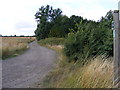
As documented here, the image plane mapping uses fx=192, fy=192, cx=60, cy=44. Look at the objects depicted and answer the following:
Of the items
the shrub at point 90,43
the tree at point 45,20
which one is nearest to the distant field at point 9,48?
the shrub at point 90,43

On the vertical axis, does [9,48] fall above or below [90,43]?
below

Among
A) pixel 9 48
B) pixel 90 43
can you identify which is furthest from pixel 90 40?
pixel 9 48

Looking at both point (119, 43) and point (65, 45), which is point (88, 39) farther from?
point (119, 43)

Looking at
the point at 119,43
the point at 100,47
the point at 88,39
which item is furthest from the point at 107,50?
the point at 119,43

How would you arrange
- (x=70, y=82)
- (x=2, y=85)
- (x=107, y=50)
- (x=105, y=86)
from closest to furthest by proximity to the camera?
(x=105, y=86)
(x=70, y=82)
(x=2, y=85)
(x=107, y=50)

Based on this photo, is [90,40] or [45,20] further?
[45,20]

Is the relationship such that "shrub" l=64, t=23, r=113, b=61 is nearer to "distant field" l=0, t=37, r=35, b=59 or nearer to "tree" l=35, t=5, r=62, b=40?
"distant field" l=0, t=37, r=35, b=59

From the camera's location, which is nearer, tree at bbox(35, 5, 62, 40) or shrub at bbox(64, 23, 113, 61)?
shrub at bbox(64, 23, 113, 61)

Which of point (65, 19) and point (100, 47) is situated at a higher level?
point (65, 19)

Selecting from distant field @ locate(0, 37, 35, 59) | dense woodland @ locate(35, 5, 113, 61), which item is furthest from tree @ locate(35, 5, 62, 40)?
dense woodland @ locate(35, 5, 113, 61)

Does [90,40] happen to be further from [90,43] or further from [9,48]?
[9,48]

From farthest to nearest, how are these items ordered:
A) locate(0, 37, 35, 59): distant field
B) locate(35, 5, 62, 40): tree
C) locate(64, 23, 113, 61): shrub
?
locate(35, 5, 62, 40): tree → locate(0, 37, 35, 59): distant field → locate(64, 23, 113, 61): shrub

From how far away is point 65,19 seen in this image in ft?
182

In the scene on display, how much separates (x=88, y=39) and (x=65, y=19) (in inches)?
1827
